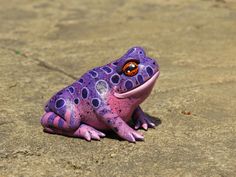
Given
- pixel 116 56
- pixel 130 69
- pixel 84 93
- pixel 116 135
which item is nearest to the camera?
pixel 130 69

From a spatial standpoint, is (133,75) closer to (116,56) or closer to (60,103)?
(60,103)

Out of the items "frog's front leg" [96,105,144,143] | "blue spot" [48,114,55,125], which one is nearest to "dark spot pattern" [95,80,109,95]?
"frog's front leg" [96,105,144,143]

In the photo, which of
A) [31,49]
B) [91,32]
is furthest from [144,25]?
[31,49]

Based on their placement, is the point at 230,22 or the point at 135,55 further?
the point at 230,22

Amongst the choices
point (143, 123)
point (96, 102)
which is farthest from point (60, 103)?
point (143, 123)

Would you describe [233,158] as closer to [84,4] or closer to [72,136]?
[72,136]

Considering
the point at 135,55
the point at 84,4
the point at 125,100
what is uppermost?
the point at 135,55

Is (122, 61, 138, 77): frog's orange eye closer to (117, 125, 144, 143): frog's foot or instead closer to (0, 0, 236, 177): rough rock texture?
(117, 125, 144, 143): frog's foot
